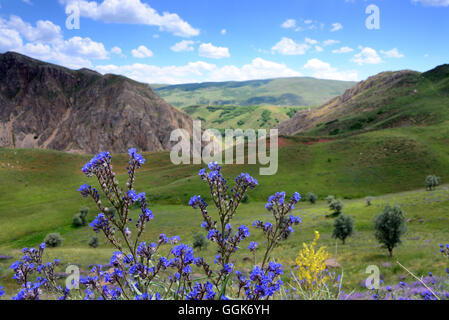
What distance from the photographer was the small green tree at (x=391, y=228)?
22.0 m

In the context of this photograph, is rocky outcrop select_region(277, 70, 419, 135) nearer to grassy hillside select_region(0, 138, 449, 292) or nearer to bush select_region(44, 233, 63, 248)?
grassy hillside select_region(0, 138, 449, 292)

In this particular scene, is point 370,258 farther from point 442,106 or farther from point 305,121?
point 305,121

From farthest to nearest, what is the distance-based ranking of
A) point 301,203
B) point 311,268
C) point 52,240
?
point 301,203 → point 52,240 → point 311,268

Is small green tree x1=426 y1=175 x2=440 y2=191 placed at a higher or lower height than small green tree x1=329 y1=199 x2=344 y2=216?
higher

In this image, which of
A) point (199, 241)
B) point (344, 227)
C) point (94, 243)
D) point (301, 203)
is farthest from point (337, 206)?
point (94, 243)

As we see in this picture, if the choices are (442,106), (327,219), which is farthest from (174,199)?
(442,106)

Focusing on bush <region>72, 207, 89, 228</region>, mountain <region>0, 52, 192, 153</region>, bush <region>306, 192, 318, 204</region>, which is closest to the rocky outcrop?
mountain <region>0, 52, 192, 153</region>

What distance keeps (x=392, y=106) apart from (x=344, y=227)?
112 m

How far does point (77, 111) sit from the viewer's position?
138375mm

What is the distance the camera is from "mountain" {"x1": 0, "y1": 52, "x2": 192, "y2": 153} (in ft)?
417

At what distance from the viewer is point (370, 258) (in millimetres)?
21000

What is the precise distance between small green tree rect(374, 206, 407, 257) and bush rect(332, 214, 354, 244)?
5.66 meters

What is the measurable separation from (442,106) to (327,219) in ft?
297

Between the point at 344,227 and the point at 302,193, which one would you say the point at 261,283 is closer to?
the point at 344,227
